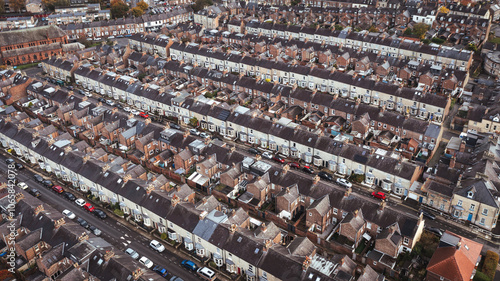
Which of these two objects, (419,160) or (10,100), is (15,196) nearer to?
(10,100)

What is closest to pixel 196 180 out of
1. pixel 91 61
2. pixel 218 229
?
pixel 218 229

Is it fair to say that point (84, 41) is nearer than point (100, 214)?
No

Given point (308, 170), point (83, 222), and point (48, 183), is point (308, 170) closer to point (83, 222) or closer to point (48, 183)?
point (83, 222)

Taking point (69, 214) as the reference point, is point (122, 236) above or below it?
below

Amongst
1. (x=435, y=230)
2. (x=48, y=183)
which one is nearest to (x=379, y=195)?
(x=435, y=230)

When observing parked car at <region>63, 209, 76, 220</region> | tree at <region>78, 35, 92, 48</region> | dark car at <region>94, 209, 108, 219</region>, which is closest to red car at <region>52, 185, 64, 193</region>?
parked car at <region>63, 209, 76, 220</region>
